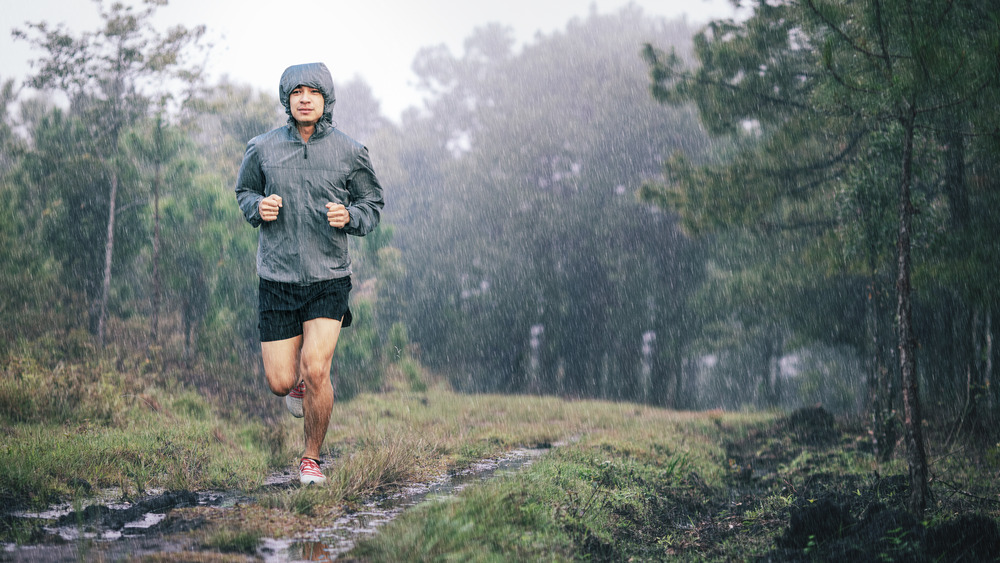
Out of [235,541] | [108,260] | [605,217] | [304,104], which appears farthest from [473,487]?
[605,217]

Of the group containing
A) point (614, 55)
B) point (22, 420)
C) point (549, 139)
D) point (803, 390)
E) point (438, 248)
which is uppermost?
point (614, 55)

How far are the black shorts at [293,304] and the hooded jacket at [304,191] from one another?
8 centimetres

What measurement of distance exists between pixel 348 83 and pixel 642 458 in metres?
44.5

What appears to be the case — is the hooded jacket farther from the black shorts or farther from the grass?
the grass

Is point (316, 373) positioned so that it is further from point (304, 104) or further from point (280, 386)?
point (304, 104)

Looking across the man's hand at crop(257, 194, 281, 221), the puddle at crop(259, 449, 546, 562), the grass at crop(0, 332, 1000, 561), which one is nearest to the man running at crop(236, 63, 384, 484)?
the man's hand at crop(257, 194, 281, 221)

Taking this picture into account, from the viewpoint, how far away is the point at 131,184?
1659 cm

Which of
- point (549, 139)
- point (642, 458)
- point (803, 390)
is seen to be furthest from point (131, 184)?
point (803, 390)

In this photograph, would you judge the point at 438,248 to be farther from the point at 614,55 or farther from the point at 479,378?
the point at 614,55

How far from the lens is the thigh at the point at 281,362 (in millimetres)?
4578

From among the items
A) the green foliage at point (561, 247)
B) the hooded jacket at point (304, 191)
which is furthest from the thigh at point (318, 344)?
the green foliage at point (561, 247)

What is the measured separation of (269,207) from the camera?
4.30m

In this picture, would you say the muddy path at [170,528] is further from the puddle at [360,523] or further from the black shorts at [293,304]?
the black shorts at [293,304]

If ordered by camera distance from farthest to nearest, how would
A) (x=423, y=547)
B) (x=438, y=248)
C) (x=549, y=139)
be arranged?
(x=438, y=248) < (x=549, y=139) < (x=423, y=547)
